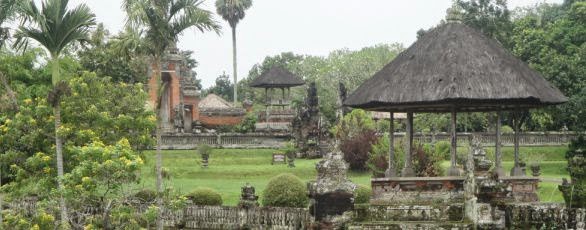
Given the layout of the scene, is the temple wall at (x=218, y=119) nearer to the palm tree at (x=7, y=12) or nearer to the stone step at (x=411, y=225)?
the palm tree at (x=7, y=12)

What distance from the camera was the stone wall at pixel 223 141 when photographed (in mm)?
47969

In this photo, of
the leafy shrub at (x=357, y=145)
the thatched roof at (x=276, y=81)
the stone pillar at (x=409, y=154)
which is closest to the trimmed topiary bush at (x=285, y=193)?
the stone pillar at (x=409, y=154)

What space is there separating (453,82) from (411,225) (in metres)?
5.35

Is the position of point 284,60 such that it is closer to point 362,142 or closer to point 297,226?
point 362,142

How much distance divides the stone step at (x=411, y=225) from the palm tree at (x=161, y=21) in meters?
8.14

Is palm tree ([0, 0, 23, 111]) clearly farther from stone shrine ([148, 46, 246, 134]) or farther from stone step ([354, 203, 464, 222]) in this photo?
stone shrine ([148, 46, 246, 134])

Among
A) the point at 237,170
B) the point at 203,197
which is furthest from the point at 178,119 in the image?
the point at 203,197

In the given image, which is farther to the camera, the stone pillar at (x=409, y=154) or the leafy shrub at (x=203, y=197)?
the leafy shrub at (x=203, y=197)

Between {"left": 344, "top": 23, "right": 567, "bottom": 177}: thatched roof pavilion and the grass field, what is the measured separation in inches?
245

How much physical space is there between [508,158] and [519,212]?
2635 centimetres

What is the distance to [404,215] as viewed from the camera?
18.3 meters

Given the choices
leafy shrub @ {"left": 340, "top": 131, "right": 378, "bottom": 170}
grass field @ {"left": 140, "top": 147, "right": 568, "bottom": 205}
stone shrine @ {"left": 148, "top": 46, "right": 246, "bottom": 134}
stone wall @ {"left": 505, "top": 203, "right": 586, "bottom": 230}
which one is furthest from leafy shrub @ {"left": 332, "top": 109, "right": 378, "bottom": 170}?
stone wall @ {"left": 505, "top": 203, "right": 586, "bottom": 230}

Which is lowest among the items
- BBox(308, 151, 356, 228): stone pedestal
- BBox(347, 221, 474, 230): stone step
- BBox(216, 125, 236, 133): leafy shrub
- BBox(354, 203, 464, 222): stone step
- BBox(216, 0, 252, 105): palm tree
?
BBox(347, 221, 474, 230): stone step

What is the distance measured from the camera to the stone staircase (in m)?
17.7
